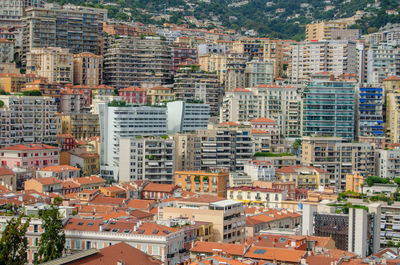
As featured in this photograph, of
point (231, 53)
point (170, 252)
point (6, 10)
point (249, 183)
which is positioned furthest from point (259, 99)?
point (170, 252)

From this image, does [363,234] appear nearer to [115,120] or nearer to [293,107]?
[115,120]

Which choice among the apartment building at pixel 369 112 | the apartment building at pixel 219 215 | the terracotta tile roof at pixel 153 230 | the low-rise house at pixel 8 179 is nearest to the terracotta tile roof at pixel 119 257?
the terracotta tile roof at pixel 153 230

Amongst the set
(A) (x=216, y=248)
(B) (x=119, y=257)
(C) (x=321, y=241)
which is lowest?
(C) (x=321, y=241)

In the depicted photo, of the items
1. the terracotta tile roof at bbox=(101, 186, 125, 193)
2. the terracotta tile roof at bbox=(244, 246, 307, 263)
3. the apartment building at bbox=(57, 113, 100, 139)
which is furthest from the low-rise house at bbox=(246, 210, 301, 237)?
the apartment building at bbox=(57, 113, 100, 139)

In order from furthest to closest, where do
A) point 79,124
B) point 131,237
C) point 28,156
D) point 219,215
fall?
point 79,124, point 28,156, point 219,215, point 131,237

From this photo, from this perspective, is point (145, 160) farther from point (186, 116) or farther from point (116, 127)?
point (186, 116)

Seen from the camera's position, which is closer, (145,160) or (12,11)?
(145,160)

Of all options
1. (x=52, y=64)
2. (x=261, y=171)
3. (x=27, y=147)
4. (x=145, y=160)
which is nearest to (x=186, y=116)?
(x=145, y=160)
